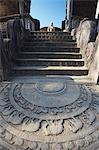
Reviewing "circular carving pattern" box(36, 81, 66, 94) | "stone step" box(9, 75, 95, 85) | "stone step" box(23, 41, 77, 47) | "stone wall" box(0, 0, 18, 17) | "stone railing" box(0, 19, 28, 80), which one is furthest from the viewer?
"stone wall" box(0, 0, 18, 17)

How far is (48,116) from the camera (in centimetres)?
221

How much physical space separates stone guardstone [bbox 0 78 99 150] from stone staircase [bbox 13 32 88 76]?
20.6 inches

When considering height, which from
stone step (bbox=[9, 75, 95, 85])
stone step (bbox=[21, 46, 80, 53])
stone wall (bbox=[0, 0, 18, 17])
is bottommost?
stone step (bbox=[9, 75, 95, 85])

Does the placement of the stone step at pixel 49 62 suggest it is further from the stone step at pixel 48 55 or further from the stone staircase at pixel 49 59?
the stone step at pixel 48 55

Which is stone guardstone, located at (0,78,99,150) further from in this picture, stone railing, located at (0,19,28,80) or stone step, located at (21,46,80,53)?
stone step, located at (21,46,80,53)

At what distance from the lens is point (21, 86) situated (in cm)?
285

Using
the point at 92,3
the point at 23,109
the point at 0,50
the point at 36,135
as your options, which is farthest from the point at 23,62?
the point at 92,3

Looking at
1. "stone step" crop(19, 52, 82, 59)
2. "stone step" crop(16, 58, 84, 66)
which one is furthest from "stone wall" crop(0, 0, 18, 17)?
"stone step" crop(16, 58, 84, 66)

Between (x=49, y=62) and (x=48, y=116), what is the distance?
67.1 inches

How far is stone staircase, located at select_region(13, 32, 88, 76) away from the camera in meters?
3.39

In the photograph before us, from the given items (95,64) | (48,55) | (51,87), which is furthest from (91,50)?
(51,87)

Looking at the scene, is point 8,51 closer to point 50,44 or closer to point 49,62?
point 49,62

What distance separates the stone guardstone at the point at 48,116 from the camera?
188 cm

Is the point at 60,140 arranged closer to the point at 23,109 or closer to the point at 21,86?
the point at 23,109
